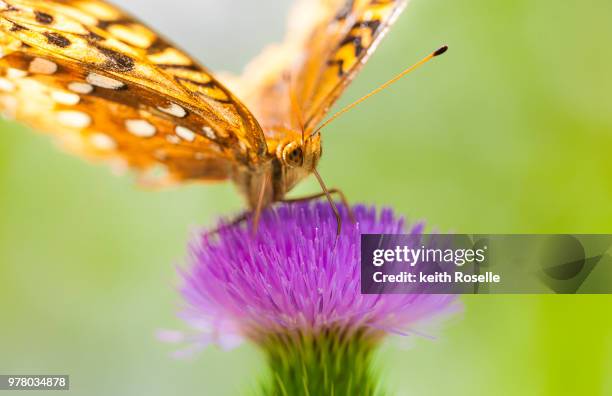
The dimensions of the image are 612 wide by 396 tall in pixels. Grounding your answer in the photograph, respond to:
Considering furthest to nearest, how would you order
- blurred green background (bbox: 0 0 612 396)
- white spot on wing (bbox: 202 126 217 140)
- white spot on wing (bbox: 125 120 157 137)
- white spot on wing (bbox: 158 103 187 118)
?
blurred green background (bbox: 0 0 612 396), white spot on wing (bbox: 125 120 157 137), white spot on wing (bbox: 202 126 217 140), white spot on wing (bbox: 158 103 187 118)

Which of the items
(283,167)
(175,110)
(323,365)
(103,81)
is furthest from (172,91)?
(323,365)

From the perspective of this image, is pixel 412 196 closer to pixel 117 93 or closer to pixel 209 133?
pixel 209 133

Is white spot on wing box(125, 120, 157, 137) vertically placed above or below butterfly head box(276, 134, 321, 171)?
above

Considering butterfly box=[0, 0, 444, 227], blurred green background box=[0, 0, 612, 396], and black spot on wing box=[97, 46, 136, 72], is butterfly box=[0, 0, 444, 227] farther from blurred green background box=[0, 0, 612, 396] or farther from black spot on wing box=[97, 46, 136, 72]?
blurred green background box=[0, 0, 612, 396]

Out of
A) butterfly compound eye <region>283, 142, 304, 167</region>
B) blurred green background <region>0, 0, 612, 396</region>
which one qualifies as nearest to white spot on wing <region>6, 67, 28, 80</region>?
butterfly compound eye <region>283, 142, 304, 167</region>

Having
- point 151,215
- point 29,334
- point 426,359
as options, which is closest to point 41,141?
point 151,215

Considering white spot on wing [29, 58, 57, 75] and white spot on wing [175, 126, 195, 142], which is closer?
white spot on wing [29, 58, 57, 75]

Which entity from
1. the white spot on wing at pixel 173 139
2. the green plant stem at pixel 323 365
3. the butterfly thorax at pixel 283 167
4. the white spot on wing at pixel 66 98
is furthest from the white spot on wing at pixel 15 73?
the green plant stem at pixel 323 365

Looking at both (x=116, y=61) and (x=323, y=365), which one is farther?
(x=323, y=365)
